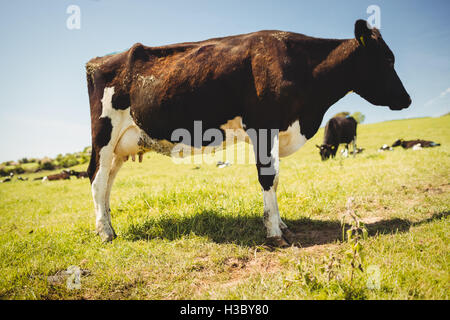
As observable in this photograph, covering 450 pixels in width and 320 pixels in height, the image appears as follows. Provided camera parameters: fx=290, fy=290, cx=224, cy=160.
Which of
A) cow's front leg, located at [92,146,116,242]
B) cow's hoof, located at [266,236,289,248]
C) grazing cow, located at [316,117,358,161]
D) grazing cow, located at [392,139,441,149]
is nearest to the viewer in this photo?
cow's hoof, located at [266,236,289,248]

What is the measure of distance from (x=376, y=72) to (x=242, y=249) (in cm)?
333

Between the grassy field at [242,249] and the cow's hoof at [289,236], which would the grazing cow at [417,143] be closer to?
the grassy field at [242,249]

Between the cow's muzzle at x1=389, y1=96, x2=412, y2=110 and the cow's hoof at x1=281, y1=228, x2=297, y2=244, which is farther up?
the cow's muzzle at x1=389, y1=96, x2=412, y2=110

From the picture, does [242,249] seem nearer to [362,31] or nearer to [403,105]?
[403,105]

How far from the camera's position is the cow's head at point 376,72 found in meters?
4.32

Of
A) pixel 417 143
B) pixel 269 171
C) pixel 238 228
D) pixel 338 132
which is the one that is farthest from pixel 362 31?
pixel 417 143

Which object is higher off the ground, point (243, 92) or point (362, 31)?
point (362, 31)

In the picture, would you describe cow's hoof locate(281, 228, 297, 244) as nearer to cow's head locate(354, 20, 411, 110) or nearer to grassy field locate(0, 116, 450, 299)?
grassy field locate(0, 116, 450, 299)

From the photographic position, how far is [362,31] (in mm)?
4270

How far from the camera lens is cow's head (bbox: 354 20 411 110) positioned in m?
4.32

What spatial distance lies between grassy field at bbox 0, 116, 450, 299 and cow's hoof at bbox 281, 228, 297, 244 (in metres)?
0.11

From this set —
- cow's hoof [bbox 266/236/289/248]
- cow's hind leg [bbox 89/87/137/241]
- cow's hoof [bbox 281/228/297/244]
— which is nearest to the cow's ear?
cow's hoof [bbox 281/228/297/244]

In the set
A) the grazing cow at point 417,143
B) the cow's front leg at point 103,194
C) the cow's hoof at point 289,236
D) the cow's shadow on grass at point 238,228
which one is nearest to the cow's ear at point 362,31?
the cow's shadow on grass at point 238,228
